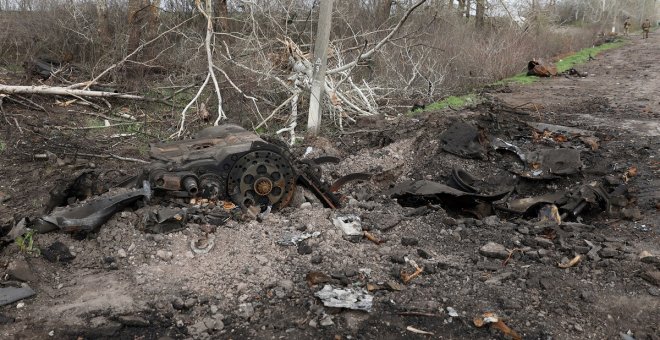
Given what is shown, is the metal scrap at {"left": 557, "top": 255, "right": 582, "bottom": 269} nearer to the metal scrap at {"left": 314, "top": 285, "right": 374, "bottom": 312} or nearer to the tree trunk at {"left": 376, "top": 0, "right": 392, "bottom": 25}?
the metal scrap at {"left": 314, "top": 285, "right": 374, "bottom": 312}

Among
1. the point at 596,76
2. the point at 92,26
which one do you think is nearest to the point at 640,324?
the point at 92,26

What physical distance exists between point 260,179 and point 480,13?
1677 cm

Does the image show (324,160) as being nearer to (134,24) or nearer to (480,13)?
(134,24)

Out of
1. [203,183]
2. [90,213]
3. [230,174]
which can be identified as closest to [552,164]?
[230,174]

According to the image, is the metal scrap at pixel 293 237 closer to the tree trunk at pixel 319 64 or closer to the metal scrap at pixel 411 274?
the metal scrap at pixel 411 274

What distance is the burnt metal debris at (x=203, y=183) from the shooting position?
4.16 meters

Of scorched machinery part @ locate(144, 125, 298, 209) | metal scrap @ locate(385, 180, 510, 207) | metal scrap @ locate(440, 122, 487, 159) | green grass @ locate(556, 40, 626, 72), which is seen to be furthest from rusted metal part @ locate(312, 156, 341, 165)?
green grass @ locate(556, 40, 626, 72)

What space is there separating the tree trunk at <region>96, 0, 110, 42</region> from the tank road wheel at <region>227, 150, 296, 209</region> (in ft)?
30.1

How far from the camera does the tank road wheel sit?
4578 mm

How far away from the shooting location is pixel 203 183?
14.8 ft

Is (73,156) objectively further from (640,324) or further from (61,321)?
(640,324)

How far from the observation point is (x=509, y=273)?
3789mm

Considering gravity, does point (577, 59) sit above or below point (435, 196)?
above

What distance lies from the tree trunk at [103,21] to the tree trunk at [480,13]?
1198 centimetres
